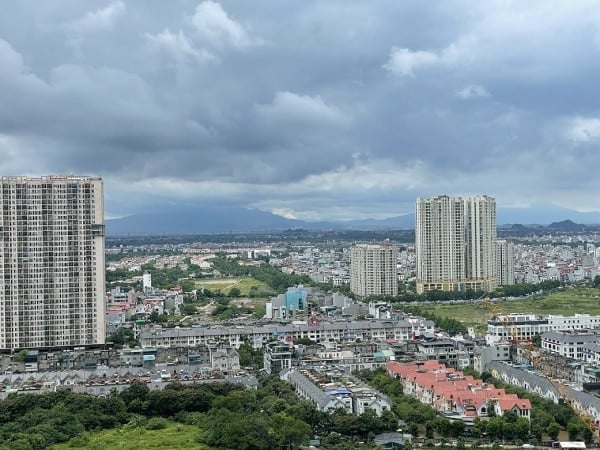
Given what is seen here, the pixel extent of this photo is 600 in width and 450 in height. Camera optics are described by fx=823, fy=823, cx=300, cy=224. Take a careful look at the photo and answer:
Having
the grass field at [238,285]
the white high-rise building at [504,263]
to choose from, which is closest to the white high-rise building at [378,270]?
the grass field at [238,285]

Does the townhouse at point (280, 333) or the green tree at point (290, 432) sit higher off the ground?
the townhouse at point (280, 333)

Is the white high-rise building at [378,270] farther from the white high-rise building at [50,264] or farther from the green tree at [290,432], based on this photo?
the green tree at [290,432]

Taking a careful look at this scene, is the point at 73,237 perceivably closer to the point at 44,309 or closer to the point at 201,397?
the point at 44,309

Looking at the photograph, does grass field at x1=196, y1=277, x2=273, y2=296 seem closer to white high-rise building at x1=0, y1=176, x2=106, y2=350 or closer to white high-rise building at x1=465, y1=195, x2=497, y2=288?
white high-rise building at x1=465, y1=195, x2=497, y2=288

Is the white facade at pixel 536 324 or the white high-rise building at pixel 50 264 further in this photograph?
the white facade at pixel 536 324

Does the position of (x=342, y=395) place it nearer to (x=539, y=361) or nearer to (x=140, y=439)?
(x=140, y=439)

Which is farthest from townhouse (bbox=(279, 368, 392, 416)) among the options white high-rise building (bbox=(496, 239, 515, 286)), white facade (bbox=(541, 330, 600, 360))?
white high-rise building (bbox=(496, 239, 515, 286))

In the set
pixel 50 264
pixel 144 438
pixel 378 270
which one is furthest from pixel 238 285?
pixel 144 438
